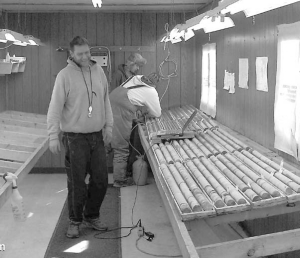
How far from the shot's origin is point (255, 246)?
8.49ft

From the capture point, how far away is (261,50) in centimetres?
436

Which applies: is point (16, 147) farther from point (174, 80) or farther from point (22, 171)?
point (174, 80)

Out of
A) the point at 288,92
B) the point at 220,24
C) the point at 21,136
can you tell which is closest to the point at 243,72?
the point at 220,24

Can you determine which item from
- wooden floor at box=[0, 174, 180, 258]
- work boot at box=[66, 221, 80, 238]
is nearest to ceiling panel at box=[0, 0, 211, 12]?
wooden floor at box=[0, 174, 180, 258]

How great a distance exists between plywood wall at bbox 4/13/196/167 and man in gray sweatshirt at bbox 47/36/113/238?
3136mm

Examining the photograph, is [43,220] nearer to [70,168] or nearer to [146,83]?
[70,168]

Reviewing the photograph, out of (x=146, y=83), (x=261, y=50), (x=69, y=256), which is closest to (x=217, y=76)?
(x=146, y=83)

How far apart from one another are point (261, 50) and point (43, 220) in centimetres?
295

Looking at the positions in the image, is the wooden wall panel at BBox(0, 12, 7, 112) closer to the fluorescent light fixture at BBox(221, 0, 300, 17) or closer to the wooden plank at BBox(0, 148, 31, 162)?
the wooden plank at BBox(0, 148, 31, 162)

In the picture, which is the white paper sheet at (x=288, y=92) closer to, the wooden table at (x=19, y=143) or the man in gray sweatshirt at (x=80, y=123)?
the man in gray sweatshirt at (x=80, y=123)

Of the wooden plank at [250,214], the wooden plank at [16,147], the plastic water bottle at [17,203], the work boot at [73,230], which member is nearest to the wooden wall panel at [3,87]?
the wooden plank at [16,147]

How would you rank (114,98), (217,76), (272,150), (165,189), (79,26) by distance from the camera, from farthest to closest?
(79,26)
(114,98)
(217,76)
(272,150)
(165,189)

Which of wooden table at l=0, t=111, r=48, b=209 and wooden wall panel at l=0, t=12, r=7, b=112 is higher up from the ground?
wooden wall panel at l=0, t=12, r=7, b=112

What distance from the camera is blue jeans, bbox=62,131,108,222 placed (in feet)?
15.3
